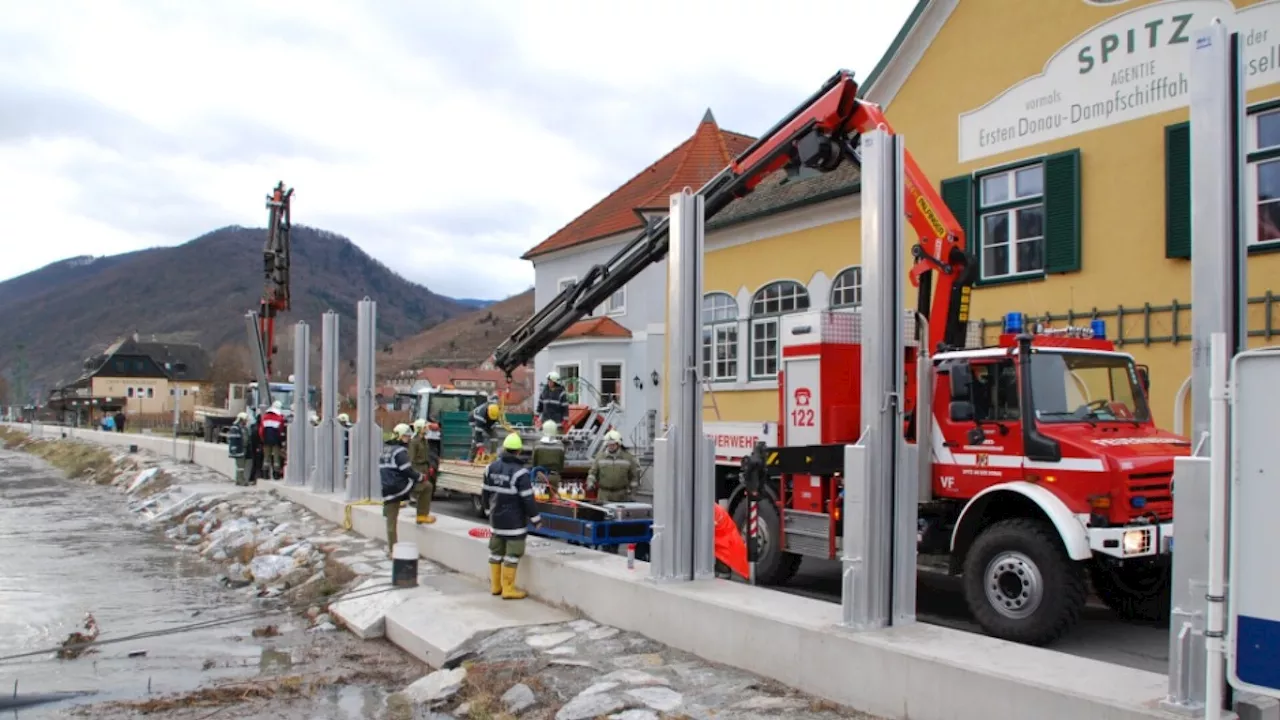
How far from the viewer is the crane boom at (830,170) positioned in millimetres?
10086

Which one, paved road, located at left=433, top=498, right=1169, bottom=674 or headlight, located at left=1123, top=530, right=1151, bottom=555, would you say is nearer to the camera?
headlight, located at left=1123, top=530, right=1151, bottom=555

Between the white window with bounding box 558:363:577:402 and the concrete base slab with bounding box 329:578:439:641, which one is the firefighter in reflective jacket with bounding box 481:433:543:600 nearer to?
the concrete base slab with bounding box 329:578:439:641

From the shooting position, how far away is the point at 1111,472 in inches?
300

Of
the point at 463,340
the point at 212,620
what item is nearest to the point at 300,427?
the point at 212,620

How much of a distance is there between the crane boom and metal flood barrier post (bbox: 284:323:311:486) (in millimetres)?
8852

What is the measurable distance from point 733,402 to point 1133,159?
9.22 m

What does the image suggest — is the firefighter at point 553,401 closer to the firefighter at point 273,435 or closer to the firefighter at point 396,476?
the firefighter at point 396,476

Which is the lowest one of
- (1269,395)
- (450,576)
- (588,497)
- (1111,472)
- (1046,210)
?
(450,576)

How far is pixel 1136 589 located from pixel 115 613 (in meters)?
11.4

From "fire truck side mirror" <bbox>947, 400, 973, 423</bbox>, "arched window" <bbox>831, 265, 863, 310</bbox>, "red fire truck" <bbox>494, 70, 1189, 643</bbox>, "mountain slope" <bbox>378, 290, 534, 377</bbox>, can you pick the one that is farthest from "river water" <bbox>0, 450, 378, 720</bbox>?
"mountain slope" <bbox>378, 290, 534, 377</bbox>

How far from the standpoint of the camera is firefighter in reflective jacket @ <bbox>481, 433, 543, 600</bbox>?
9.98m

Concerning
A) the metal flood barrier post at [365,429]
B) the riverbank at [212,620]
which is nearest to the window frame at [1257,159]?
the riverbank at [212,620]

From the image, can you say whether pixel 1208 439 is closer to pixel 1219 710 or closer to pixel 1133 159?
pixel 1219 710

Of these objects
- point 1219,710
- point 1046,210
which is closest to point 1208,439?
point 1219,710
